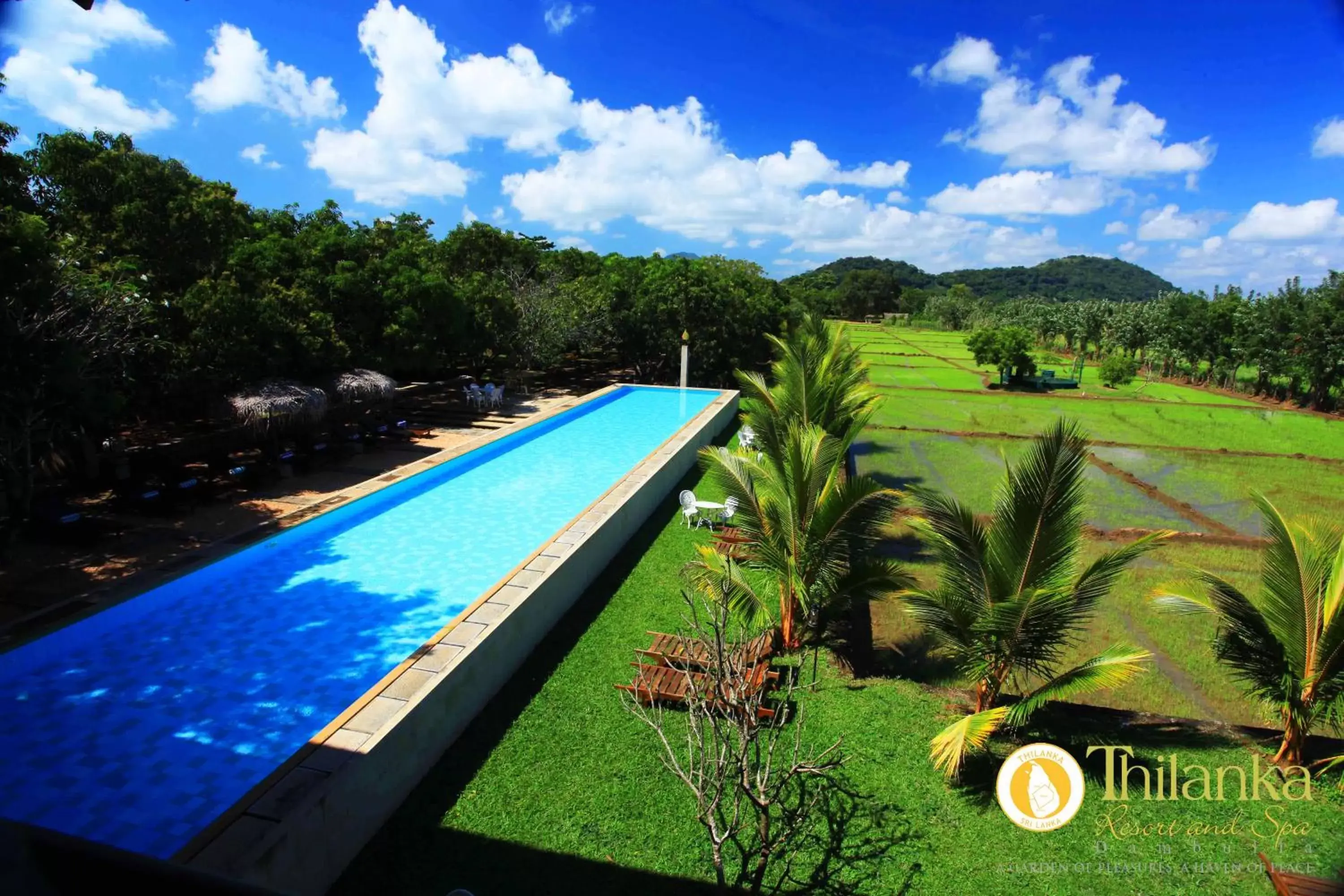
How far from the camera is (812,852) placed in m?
5.05

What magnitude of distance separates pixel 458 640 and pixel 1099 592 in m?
5.36

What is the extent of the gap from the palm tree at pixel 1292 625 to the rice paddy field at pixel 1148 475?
1.08m

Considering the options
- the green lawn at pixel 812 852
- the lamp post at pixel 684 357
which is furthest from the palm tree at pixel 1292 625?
the lamp post at pixel 684 357

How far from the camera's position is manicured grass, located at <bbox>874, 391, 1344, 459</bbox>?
21750 millimetres

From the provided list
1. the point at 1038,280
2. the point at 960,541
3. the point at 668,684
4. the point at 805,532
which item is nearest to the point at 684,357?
the point at 805,532

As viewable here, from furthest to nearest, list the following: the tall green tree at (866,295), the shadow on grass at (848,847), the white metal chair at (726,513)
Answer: the tall green tree at (866,295)
the white metal chair at (726,513)
the shadow on grass at (848,847)

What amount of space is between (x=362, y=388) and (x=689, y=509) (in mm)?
7764

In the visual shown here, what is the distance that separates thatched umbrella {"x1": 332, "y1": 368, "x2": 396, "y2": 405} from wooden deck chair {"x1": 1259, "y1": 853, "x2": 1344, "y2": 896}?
14.9 meters

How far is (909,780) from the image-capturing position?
5809 millimetres

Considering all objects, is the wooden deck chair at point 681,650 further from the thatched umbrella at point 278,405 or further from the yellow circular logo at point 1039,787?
the thatched umbrella at point 278,405

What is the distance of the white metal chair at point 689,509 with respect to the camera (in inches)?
452

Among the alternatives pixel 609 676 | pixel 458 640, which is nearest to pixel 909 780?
pixel 609 676

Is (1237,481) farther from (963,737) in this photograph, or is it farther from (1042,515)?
(963,737)

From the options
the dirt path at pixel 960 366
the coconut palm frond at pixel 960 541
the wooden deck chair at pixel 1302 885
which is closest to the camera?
the wooden deck chair at pixel 1302 885
